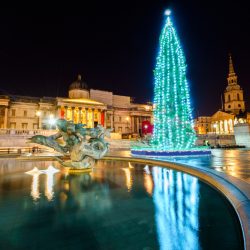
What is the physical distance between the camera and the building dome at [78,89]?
58059 mm

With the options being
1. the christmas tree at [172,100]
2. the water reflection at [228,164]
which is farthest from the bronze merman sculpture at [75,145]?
the christmas tree at [172,100]

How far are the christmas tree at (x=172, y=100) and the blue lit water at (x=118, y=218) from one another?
1151 centimetres

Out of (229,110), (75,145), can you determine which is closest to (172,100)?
(75,145)

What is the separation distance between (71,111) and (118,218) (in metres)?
51.3

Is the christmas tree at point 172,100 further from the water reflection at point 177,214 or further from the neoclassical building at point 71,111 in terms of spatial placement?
the neoclassical building at point 71,111

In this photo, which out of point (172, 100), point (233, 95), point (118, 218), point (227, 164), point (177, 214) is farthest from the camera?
point (233, 95)

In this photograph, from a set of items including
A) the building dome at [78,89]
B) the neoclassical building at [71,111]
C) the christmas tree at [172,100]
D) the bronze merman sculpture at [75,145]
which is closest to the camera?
the bronze merman sculpture at [75,145]

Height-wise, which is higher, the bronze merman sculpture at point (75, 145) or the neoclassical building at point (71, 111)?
the neoclassical building at point (71, 111)

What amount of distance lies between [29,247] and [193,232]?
294 centimetres

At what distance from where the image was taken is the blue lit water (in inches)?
Result: 124

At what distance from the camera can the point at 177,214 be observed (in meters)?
4.31

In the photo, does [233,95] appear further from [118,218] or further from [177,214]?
[118,218]

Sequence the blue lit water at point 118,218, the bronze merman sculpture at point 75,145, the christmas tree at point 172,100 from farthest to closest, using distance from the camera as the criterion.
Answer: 1. the christmas tree at point 172,100
2. the bronze merman sculpture at point 75,145
3. the blue lit water at point 118,218

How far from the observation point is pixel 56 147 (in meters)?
10.7
